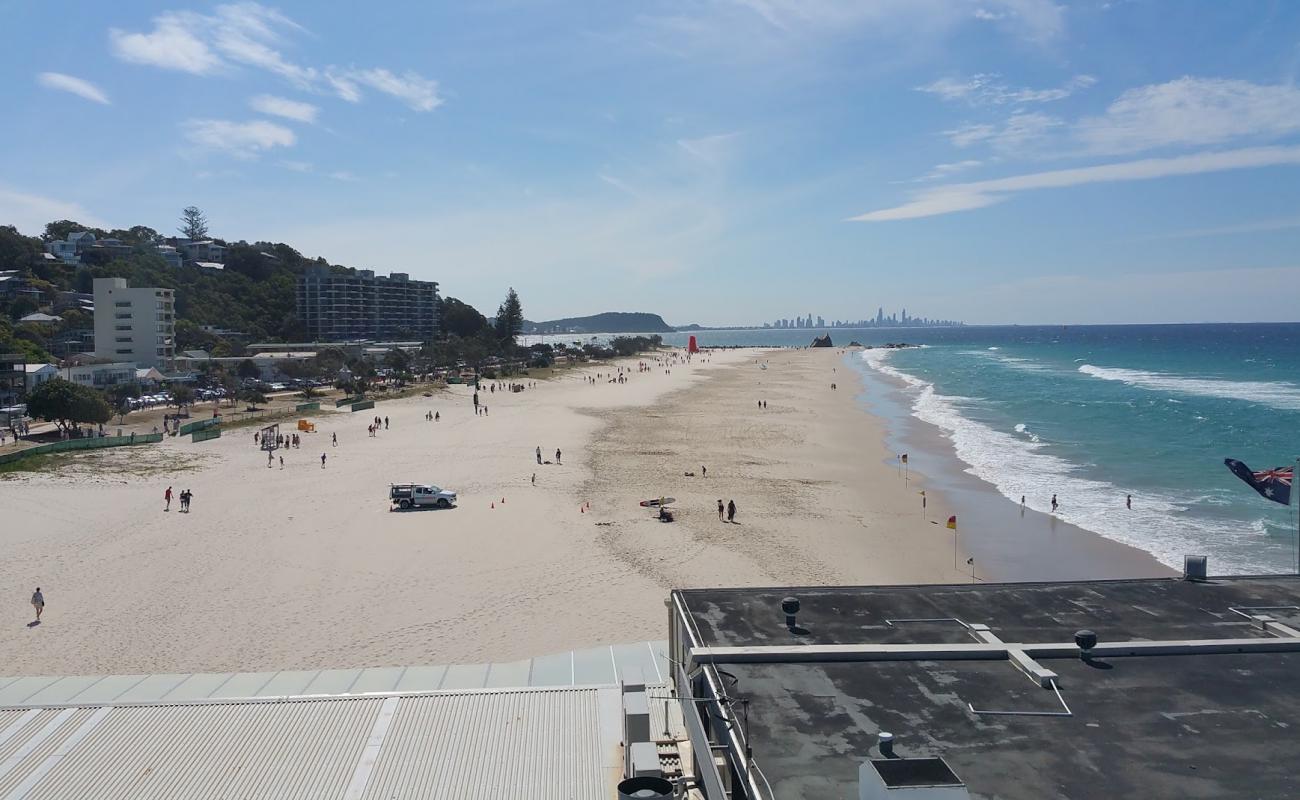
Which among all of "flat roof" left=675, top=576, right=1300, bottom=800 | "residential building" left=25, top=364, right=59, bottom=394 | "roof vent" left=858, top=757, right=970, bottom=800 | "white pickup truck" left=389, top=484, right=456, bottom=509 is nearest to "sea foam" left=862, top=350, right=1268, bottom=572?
"flat roof" left=675, top=576, right=1300, bottom=800

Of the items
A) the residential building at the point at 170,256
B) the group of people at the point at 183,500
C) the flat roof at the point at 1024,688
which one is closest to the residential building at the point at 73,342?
the residential building at the point at 170,256

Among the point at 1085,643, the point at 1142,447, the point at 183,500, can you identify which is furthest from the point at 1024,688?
the point at 1142,447

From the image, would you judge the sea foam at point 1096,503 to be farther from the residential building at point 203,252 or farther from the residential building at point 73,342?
the residential building at point 203,252

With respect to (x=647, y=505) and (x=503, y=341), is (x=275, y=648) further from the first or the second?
(x=503, y=341)

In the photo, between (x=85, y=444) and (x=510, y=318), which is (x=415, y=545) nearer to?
(x=85, y=444)

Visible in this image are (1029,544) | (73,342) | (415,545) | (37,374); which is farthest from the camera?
(73,342)
